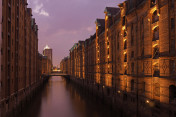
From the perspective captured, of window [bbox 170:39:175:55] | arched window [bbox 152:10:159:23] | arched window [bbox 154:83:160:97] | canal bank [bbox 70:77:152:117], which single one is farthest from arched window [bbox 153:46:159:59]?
canal bank [bbox 70:77:152:117]

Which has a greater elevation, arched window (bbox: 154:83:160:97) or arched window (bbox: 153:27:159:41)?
arched window (bbox: 153:27:159:41)

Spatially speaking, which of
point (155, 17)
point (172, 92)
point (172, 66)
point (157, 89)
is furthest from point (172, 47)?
point (157, 89)

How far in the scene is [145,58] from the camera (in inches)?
1101

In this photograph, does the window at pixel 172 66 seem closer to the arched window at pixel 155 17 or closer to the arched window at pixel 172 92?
the arched window at pixel 172 92

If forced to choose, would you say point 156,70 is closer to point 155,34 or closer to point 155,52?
point 155,52

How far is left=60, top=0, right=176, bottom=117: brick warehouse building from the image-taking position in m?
21.9

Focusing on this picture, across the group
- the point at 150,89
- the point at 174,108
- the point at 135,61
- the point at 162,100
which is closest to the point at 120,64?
the point at 135,61

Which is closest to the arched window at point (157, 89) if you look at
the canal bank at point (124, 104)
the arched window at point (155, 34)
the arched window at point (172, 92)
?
the canal bank at point (124, 104)

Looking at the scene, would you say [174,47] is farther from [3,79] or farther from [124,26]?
[3,79]

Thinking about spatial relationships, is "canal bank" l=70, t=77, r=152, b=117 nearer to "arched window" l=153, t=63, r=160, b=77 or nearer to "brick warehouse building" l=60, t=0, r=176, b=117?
"brick warehouse building" l=60, t=0, r=176, b=117

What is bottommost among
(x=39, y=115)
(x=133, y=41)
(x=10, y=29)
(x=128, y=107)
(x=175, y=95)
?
(x=39, y=115)

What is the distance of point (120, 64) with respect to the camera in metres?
39.3

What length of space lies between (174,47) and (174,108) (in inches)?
303

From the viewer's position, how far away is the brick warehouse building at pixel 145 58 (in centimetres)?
2194
